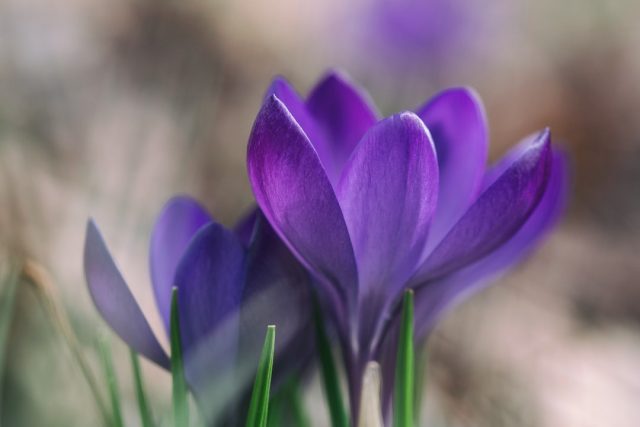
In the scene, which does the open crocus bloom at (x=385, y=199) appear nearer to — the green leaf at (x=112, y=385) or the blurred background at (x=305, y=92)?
the green leaf at (x=112, y=385)

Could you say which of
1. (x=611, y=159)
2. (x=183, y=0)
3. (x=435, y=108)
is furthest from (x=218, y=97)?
(x=435, y=108)

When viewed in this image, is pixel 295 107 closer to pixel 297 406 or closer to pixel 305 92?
pixel 297 406

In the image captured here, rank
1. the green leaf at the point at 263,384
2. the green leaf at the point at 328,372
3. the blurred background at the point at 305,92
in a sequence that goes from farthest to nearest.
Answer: the blurred background at the point at 305,92 → the green leaf at the point at 328,372 → the green leaf at the point at 263,384

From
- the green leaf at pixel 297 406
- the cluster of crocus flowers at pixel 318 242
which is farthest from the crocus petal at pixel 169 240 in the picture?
the green leaf at pixel 297 406

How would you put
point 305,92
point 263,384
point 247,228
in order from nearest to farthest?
1. point 263,384
2. point 247,228
3. point 305,92

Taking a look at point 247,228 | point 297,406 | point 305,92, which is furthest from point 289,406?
point 305,92
